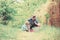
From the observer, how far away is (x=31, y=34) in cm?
184

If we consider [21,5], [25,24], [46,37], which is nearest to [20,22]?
[25,24]

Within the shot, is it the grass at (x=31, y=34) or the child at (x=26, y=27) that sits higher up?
the child at (x=26, y=27)

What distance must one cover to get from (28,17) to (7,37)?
0.29 meters

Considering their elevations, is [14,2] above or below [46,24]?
above

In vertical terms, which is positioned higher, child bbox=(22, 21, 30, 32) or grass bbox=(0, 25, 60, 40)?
child bbox=(22, 21, 30, 32)

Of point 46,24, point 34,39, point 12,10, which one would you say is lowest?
point 34,39

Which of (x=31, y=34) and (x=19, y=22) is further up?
(x=19, y=22)

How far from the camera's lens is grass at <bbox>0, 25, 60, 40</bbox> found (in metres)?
1.80

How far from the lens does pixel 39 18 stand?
1.87m

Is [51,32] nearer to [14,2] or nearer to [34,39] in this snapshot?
[34,39]

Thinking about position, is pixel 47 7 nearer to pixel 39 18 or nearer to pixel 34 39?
pixel 39 18

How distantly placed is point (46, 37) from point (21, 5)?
0.41 meters

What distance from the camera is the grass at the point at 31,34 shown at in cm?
180

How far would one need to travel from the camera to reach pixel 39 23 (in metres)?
1.87
